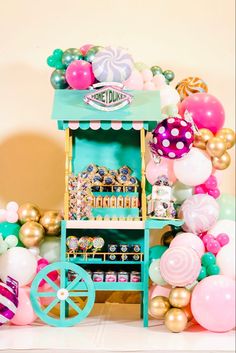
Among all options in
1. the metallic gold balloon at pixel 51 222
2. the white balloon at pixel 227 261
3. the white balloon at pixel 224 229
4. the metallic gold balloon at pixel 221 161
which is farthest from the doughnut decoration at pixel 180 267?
the metallic gold balloon at pixel 51 222

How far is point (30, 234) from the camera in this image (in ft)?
8.61

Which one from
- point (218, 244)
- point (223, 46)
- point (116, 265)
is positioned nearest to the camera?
point (218, 244)

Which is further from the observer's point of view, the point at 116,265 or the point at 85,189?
the point at 116,265

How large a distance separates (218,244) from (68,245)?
659mm

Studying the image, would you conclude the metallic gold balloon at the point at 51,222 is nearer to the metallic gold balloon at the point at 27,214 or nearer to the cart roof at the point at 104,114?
the metallic gold balloon at the point at 27,214

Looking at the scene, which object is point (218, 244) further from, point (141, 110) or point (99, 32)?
point (99, 32)

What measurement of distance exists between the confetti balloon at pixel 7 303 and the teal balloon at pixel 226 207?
3.29 feet

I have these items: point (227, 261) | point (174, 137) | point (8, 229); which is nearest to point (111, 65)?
point (174, 137)

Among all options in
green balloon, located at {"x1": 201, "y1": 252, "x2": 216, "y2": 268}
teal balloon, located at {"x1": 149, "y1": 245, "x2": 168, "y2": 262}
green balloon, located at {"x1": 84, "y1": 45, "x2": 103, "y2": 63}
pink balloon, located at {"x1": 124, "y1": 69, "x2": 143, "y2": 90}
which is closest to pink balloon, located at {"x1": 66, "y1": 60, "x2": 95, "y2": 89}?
green balloon, located at {"x1": 84, "y1": 45, "x2": 103, "y2": 63}

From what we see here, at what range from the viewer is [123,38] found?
324cm

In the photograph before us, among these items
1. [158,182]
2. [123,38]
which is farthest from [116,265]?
[123,38]

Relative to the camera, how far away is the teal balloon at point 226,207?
2672 mm

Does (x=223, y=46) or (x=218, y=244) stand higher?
(x=223, y=46)

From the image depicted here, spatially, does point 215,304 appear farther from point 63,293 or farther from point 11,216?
→ point 11,216
